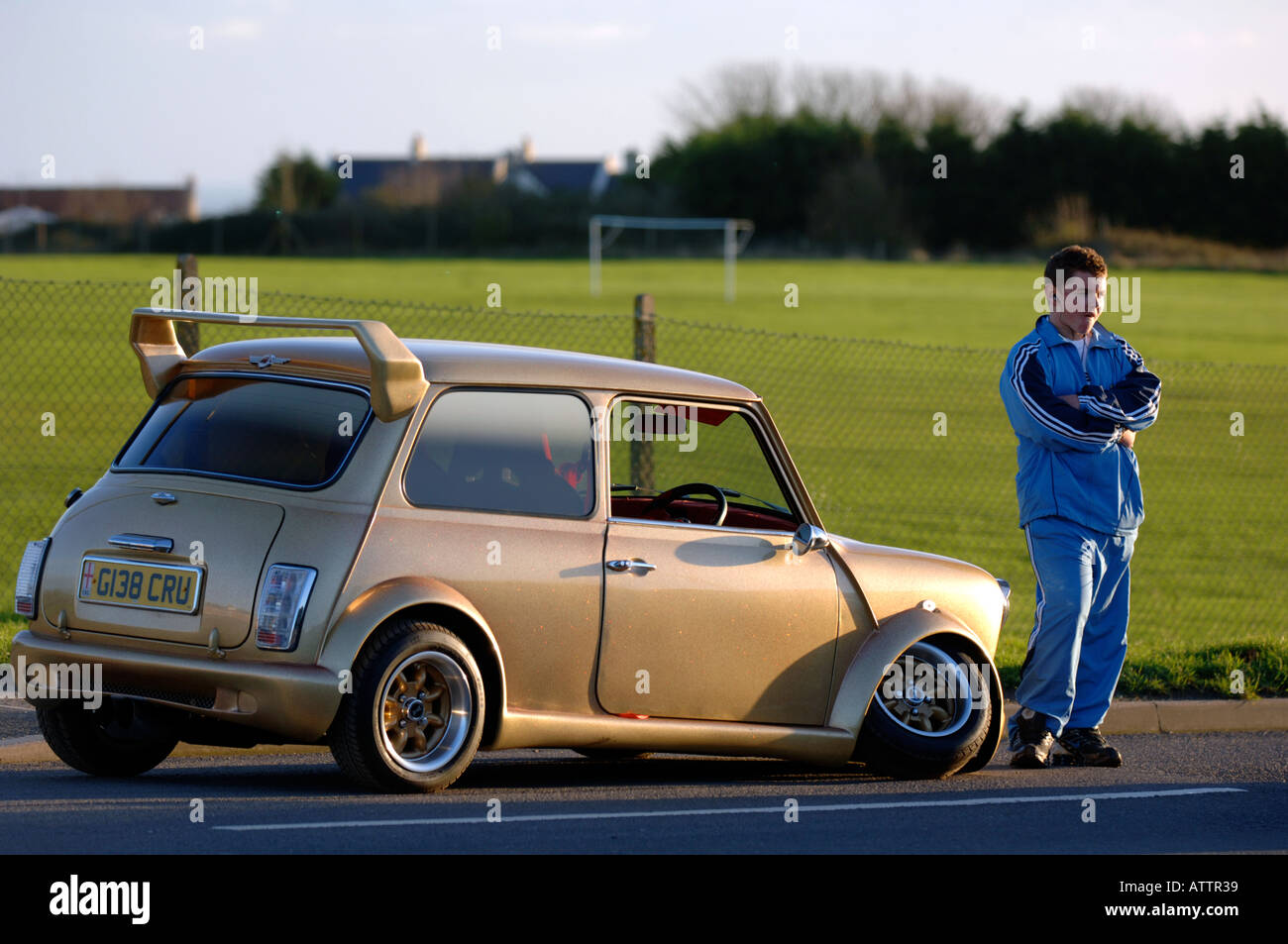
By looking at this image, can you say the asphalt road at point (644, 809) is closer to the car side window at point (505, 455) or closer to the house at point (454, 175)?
the car side window at point (505, 455)

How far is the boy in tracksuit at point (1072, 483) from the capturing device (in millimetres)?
7641

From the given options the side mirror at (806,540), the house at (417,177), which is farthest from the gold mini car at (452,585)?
the house at (417,177)

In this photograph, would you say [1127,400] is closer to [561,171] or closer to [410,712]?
[410,712]

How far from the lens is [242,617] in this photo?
5.93 metres

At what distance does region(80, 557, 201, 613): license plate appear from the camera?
6.04m

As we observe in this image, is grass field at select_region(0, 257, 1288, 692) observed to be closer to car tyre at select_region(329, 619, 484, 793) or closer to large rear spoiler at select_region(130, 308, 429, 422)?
large rear spoiler at select_region(130, 308, 429, 422)

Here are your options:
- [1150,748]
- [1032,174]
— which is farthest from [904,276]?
[1150,748]

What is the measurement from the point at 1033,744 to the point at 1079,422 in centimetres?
143

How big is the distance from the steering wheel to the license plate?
1961mm

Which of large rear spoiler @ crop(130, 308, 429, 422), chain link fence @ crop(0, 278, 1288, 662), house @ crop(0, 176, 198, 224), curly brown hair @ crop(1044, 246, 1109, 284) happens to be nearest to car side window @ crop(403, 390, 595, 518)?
large rear spoiler @ crop(130, 308, 429, 422)

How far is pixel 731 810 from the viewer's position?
21.0ft

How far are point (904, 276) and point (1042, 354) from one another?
69935 mm

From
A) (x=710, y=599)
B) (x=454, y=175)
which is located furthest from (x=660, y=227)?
(x=710, y=599)
